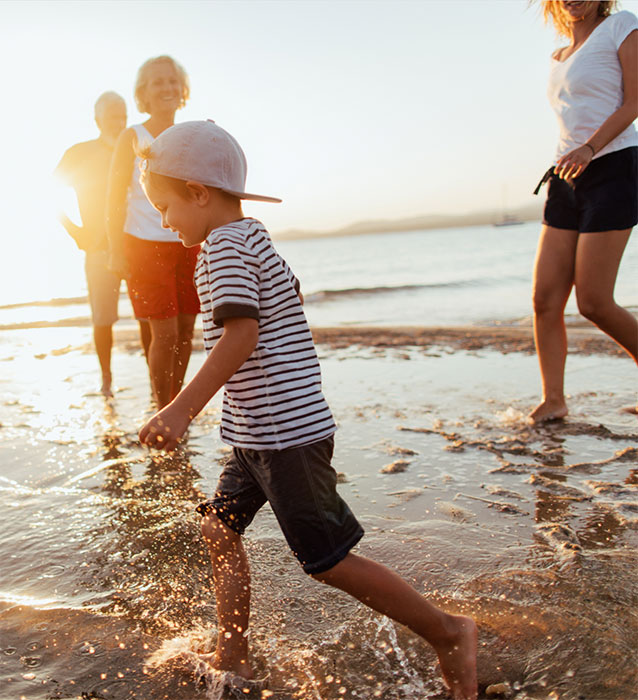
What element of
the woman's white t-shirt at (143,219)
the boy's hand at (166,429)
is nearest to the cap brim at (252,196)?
the boy's hand at (166,429)

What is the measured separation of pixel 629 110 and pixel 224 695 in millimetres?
3224

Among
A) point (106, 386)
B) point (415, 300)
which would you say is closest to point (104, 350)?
point (106, 386)

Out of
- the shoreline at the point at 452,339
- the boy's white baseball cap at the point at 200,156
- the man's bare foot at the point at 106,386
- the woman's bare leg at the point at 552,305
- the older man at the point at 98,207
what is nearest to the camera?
the boy's white baseball cap at the point at 200,156

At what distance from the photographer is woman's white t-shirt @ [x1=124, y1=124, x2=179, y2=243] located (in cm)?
368

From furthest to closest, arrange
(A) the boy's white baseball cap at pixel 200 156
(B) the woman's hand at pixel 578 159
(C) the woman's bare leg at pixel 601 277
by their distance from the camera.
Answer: (C) the woman's bare leg at pixel 601 277
(B) the woman's hand at pixel 578 159
(A) the boy's white baseball cap at pixel 200 156

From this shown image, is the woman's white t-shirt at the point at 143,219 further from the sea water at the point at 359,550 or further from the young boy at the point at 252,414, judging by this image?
the young boy at the point at 252,414

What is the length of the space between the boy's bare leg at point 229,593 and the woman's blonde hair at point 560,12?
10.9 ft

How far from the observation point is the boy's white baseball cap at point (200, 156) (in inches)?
68.7

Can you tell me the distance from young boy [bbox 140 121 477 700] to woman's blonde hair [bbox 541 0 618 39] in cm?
271

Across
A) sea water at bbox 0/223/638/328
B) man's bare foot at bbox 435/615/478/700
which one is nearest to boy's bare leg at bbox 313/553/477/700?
man's bare foot at bbox 435/615/478/700

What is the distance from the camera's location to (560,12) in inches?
143

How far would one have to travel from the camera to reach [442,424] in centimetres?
402

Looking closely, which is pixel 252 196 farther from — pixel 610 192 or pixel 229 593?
pixel 610 192

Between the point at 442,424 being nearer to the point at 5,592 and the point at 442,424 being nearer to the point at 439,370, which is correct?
the point at 439,370
